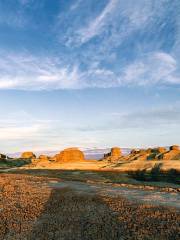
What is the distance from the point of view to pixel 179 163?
277ft

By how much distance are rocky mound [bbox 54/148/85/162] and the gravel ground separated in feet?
352

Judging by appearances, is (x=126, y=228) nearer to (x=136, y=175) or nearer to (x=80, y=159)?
(x=136, y=175)

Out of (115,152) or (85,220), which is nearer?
(85,220)

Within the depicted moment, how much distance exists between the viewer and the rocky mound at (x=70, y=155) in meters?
135

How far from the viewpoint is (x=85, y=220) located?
2105 cm

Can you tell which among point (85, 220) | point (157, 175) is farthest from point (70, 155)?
point (85, 220)

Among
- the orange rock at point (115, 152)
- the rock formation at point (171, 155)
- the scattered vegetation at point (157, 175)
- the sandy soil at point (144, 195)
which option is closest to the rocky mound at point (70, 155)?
the orange rock at point (115, 152)

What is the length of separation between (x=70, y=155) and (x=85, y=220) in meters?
118

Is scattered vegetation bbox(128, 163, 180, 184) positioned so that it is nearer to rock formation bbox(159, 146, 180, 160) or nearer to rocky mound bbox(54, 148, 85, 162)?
rock formation bbox(159, 146, 180, 160)

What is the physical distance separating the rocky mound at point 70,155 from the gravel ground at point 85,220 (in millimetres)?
107403

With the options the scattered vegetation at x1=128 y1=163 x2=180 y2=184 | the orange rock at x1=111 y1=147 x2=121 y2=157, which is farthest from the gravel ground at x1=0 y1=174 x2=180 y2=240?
the orange rock at x1=111 y1=147 x2=121 y2=157

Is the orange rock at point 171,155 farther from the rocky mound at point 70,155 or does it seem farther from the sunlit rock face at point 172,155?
the rocky mound at point 70,155

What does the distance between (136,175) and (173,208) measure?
61.9 metres

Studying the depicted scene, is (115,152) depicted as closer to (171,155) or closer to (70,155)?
(70,155)
